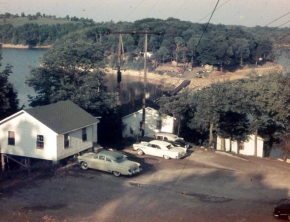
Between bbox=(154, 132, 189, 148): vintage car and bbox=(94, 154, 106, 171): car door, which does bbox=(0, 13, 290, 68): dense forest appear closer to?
bbox=(154, 132, 189, 148): vintage car

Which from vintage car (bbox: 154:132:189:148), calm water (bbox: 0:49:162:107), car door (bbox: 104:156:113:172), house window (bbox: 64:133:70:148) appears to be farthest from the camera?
calm water (bbox: 0:49:162:107)

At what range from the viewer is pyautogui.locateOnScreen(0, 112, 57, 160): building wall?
21156mm

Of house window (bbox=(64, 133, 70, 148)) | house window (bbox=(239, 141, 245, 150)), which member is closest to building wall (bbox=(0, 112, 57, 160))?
house window (bbox=(64, 133, 70, 148))

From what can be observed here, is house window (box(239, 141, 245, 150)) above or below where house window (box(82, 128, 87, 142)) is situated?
below

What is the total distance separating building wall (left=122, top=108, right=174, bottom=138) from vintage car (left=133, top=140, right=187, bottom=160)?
763 centimetres

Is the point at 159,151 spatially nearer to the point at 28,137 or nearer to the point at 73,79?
the point at 28,137

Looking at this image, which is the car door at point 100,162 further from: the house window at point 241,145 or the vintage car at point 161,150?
the house window at point 241,145

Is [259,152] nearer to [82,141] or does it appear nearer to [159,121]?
[159,121]

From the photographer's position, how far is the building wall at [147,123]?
3272cm

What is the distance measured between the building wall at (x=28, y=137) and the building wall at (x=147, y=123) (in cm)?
1203

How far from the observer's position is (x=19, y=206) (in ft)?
52.2

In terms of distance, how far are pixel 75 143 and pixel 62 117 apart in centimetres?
156

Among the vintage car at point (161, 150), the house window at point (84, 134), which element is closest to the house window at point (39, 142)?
the house window at point (84, 134)

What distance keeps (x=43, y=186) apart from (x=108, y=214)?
454 cm
